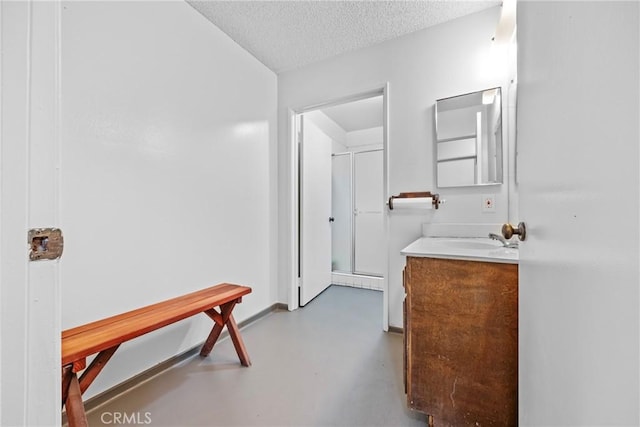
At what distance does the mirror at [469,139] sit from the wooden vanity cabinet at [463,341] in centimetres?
106

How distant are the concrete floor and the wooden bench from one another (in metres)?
0.18

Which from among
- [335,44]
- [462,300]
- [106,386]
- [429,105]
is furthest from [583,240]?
[335,44]

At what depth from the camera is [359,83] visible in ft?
7.48

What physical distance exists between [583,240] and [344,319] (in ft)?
7.06

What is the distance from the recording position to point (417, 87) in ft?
6.73

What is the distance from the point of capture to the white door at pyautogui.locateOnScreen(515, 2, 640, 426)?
0.37 m

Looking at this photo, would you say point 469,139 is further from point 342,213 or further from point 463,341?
point 342,213

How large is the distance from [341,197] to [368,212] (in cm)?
48

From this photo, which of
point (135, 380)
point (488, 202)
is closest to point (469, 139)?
point (488, 202)

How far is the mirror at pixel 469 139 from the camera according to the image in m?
1.84

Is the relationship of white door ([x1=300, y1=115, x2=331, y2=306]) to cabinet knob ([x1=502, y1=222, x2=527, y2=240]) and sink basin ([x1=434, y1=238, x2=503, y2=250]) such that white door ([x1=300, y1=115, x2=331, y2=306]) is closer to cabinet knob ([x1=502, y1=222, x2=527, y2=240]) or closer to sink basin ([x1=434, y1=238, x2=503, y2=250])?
sink basin ([x1=434, y1=238, x2=503, y2=250])

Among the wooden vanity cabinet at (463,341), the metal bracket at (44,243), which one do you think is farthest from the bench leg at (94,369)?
the wooden vanity cabinet at (463,341)

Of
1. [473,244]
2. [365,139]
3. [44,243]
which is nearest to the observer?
[44,243]

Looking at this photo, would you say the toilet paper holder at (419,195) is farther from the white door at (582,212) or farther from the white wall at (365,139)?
the white wall at (365,139)
